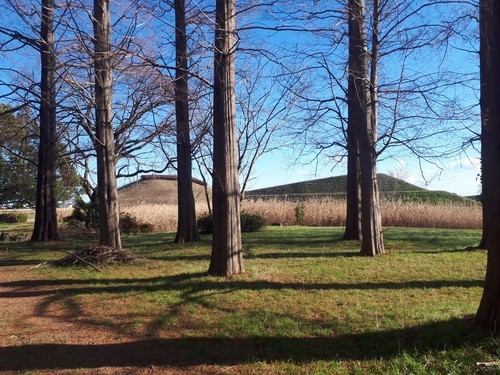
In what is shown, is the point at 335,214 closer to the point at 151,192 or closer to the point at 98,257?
the point at 98,257

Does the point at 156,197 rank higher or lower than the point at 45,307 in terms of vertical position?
higher

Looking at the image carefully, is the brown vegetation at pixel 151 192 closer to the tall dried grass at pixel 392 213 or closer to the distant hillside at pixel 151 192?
the distant hillside at pixel 151 192

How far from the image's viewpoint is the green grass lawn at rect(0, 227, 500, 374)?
414 cm

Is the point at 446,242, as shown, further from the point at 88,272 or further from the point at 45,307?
the point at 45,307

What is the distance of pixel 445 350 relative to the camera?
13.5 feet

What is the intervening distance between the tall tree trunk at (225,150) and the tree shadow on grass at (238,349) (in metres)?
2.91

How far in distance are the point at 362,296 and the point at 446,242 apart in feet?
24.1

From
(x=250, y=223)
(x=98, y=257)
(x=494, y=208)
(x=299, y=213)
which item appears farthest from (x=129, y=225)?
(x=494, y=208)

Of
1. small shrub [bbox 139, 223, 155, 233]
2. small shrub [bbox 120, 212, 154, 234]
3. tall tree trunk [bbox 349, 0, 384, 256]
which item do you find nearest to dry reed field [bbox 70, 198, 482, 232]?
small shrub [bbox 139, 223, 155, 233]

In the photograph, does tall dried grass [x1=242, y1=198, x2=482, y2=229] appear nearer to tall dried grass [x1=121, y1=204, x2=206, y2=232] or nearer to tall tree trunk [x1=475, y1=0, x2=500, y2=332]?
tall dried grass [x1=121, y1=204, x2=206, y2=232]

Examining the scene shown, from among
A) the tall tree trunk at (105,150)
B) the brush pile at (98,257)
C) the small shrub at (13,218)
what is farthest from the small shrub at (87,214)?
the small shrub at (13,218)

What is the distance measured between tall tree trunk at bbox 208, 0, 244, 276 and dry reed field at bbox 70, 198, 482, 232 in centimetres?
1324

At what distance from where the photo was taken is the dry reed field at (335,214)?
21.3 m

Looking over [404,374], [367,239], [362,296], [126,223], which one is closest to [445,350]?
[404,374]
